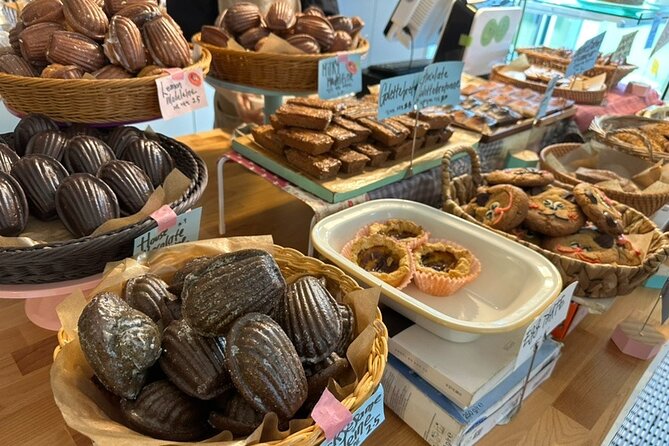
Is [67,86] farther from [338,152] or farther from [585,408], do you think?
[585,408]

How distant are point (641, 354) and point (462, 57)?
1458 mm

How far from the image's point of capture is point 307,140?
1.23m

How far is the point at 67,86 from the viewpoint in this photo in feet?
3.31

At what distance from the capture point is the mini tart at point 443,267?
1053mm

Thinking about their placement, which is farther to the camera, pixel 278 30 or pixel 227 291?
pixel 278 30

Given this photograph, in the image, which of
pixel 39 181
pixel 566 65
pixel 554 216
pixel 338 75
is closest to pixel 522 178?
pixel 554 216

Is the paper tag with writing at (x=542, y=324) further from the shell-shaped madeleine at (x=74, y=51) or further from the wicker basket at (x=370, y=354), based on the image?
the shell-shaped madeleine at (x=74, y=51)

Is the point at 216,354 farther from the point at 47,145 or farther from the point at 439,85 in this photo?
the point at 439,85

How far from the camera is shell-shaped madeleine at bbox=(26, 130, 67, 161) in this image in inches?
39.5

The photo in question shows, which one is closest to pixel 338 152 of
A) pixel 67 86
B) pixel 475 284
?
pixel 475 284

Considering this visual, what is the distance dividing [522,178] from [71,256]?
41.9 inches

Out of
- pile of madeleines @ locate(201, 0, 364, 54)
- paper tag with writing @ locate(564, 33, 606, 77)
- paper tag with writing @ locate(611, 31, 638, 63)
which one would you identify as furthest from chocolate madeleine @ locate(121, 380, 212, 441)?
paper tag with writing @ locate(611, 31, 638, 63)

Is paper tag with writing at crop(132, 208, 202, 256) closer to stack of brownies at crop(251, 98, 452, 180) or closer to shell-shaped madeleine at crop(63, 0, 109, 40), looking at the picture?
stack of brownies at crop(251, 98, 452, 180)

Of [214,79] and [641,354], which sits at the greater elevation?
[214,79]
